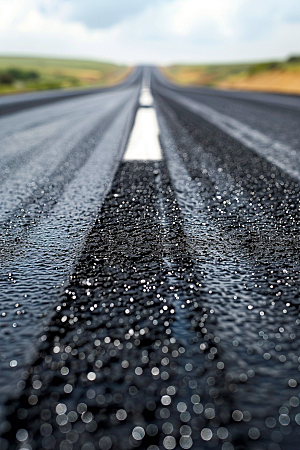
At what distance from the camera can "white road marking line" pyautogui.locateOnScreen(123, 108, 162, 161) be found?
17.4 ft

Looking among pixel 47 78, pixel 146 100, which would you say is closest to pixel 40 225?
pixel 146 100

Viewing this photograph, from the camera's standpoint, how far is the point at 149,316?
1.61 metres

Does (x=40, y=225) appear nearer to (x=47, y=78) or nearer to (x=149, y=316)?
(x=149, y=316)

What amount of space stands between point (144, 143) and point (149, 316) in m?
4.91

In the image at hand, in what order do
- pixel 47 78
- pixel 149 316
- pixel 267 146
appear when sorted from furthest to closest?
pixel 47 78 < pixel 267 146 < pixel 149 316

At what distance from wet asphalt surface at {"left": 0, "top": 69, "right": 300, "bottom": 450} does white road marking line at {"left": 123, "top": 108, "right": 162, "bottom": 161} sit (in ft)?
4.78

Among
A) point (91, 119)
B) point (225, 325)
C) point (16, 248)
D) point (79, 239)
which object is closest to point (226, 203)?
point (79, 239)

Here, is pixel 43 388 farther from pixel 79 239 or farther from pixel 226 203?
pixel 226 203

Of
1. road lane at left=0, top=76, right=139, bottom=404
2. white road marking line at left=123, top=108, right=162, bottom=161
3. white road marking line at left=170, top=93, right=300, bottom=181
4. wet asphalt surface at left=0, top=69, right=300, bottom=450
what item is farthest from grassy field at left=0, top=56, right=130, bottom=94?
wet asphalt surface at left=0, top=69, right=300, bottom=450

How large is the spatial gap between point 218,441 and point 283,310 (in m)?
0.74

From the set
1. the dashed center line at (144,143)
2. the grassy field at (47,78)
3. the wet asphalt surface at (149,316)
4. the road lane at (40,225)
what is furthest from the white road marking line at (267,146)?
the grassy field at (47,78)

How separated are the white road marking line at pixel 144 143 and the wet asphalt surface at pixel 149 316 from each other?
1.46m

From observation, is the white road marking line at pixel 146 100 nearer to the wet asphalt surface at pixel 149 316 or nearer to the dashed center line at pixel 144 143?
the dashed center line at pixel 144 143

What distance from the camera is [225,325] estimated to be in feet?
5.10
